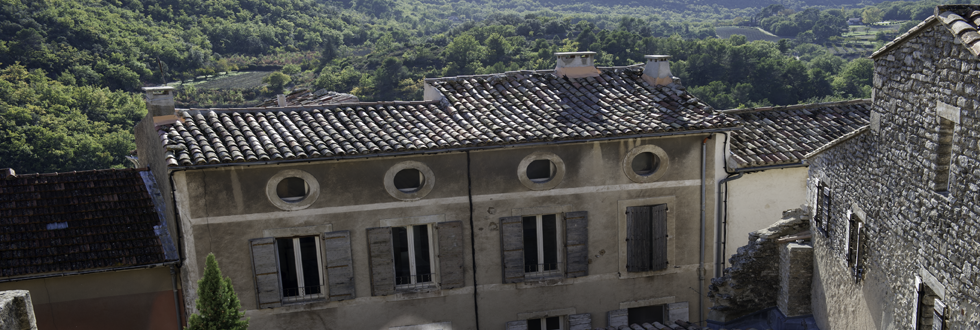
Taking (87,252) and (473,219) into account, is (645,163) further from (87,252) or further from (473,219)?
(87,252)

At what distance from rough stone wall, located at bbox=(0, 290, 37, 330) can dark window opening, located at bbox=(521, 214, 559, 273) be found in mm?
8008

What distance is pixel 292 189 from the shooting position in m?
11.7

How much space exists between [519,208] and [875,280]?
5.61m

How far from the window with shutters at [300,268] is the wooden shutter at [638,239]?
17.2ft

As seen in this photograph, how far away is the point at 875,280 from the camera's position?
856cm

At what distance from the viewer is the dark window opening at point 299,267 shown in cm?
1191

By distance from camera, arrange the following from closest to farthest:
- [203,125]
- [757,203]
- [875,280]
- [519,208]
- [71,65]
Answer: [875,280] → [203,125] → [519,208] → [757,203] → [71,65]

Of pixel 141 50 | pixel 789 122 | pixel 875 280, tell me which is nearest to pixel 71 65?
pixel 141 50

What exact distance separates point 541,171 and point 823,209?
14.8 feet

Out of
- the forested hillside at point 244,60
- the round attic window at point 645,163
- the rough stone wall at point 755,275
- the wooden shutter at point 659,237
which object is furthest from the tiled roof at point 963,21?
the forested hillside at point 244,60

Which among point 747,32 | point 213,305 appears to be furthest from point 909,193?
point 747,32

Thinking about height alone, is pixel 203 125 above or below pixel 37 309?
above

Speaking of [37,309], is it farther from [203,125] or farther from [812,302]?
[812,302]

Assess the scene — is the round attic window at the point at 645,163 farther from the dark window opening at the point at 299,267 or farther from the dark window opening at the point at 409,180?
the dark window opening at the point at 299,267
